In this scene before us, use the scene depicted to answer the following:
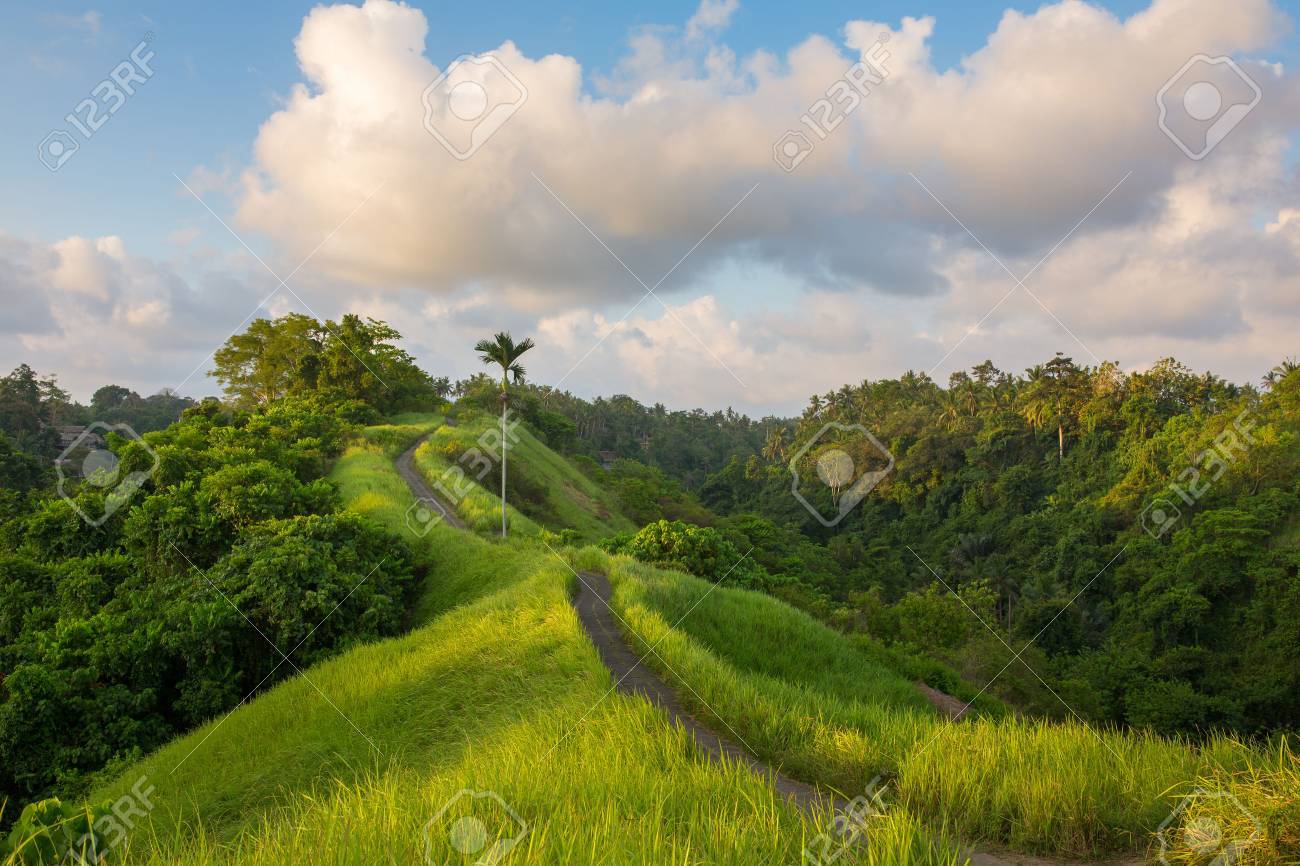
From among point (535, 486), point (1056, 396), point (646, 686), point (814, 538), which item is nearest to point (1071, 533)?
point (1056, 396)

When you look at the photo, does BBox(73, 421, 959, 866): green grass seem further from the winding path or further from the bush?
the bush

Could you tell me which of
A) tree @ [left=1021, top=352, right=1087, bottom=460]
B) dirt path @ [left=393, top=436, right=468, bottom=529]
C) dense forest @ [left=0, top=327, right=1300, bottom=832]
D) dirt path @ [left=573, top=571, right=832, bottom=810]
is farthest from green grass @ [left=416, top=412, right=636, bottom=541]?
tree @ [left=1021, top=352, right=1087, bottom=460]

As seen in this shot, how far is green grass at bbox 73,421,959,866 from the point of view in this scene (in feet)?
10.9

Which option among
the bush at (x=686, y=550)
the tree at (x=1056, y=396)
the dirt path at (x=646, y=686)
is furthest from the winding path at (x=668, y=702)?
the tree at (x=1056, y=396)

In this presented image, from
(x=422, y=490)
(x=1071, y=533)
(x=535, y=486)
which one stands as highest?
(x=535, y=486)

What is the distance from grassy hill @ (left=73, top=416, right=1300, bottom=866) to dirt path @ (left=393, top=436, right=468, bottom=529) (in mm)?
11947

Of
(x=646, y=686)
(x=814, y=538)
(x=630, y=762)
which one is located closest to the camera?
(x=630, y=762)

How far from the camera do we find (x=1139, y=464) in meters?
45.3

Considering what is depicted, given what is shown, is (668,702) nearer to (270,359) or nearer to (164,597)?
(164,597)

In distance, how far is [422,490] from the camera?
96.0 feet

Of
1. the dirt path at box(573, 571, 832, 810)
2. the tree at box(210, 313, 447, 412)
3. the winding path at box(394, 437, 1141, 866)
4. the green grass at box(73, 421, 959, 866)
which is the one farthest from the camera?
the tree at box(210, 313, 447, 412)

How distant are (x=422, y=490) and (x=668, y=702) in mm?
24196

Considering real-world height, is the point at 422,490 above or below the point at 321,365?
below

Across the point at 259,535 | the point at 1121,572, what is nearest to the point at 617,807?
the point at 259,535
